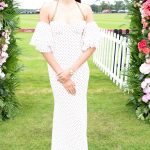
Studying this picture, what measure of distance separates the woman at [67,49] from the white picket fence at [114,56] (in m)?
4.39

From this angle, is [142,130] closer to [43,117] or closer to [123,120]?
[123,120]

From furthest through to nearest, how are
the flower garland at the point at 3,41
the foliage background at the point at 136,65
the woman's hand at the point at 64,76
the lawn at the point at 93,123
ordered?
the foliage background at the point at 136,65
the flower garland at the point at 3,41
the lawn at the point at 93,123
the woman's hand at the point at 64,76

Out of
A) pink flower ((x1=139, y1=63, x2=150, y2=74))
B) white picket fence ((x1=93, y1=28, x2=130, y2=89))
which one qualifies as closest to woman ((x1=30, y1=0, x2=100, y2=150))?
pink flower ((x1=139, y1=63, x2=150, y2=74))

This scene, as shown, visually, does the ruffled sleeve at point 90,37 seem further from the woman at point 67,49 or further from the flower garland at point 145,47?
the flower garland at point 145,47

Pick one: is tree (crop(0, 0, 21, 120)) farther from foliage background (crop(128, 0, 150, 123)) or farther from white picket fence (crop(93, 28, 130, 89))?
white picket fence (crop(93, 28, 130, 89))

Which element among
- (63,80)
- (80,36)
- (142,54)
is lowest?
(142,54)

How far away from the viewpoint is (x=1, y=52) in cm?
769

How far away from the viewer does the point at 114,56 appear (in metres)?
12.2

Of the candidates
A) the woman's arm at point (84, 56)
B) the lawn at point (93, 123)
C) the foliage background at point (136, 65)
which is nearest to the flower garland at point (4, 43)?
the lawn at point (93, 123)

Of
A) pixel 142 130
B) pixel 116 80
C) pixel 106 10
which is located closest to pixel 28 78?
pixel 116 80

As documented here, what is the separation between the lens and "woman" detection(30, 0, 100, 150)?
4762 millimetres

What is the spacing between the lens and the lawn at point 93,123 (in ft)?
22.2

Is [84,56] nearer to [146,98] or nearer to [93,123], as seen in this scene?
[93,123]

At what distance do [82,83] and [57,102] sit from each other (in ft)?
1.12
